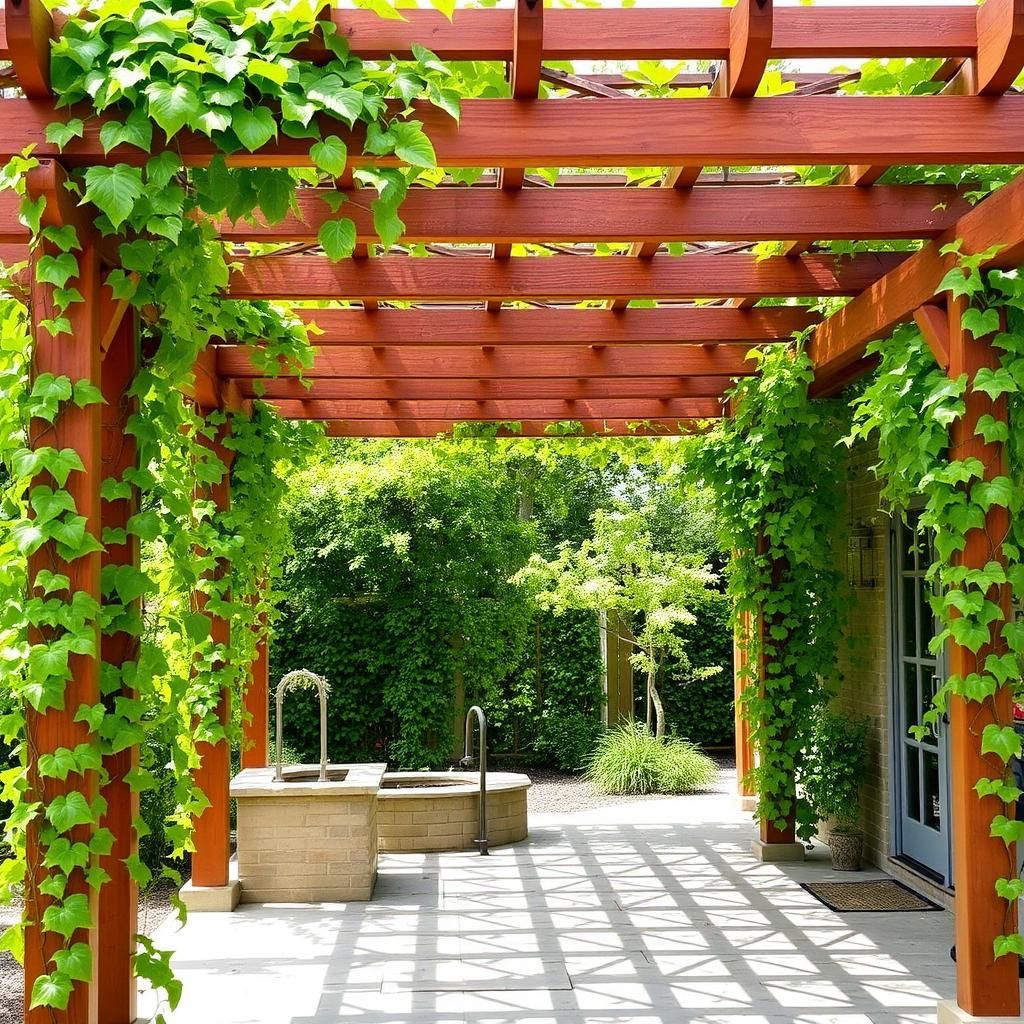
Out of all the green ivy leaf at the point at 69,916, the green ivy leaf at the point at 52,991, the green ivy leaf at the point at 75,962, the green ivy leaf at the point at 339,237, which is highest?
the green ivy leaf at the point at 339,237

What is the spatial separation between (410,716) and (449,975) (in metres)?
5.73

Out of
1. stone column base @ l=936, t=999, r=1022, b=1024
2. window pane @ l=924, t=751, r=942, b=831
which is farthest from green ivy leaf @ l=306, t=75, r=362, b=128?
window pane @ l=924, t=751, r=942, b=831

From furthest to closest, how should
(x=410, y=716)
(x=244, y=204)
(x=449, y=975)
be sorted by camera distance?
(x=410, y=716) < (x=449, y=975) < (x=244, y=204)

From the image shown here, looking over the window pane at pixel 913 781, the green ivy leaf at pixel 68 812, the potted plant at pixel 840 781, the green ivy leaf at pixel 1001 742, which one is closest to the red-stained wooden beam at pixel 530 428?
the potted plant at pixel 840 781

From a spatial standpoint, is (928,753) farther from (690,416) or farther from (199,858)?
(199,858)

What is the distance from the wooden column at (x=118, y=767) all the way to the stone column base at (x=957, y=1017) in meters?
2.67

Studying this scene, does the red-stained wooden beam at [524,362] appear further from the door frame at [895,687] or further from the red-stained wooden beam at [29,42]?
the red-stained wooden beam at [29,42]

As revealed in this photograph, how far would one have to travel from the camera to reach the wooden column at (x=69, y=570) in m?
3.03

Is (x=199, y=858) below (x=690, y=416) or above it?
below

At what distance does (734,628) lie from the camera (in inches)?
293

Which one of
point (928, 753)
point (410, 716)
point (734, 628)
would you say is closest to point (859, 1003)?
point (928, 753)

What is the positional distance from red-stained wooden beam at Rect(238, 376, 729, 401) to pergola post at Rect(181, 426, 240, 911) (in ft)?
2.75

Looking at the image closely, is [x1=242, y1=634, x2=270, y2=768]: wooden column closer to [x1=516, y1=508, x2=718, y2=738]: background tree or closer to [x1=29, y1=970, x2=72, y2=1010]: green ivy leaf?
[x1=516, y1=508, x2=718, y2=738]: background tree

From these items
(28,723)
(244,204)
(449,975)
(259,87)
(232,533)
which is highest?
(259,87)
